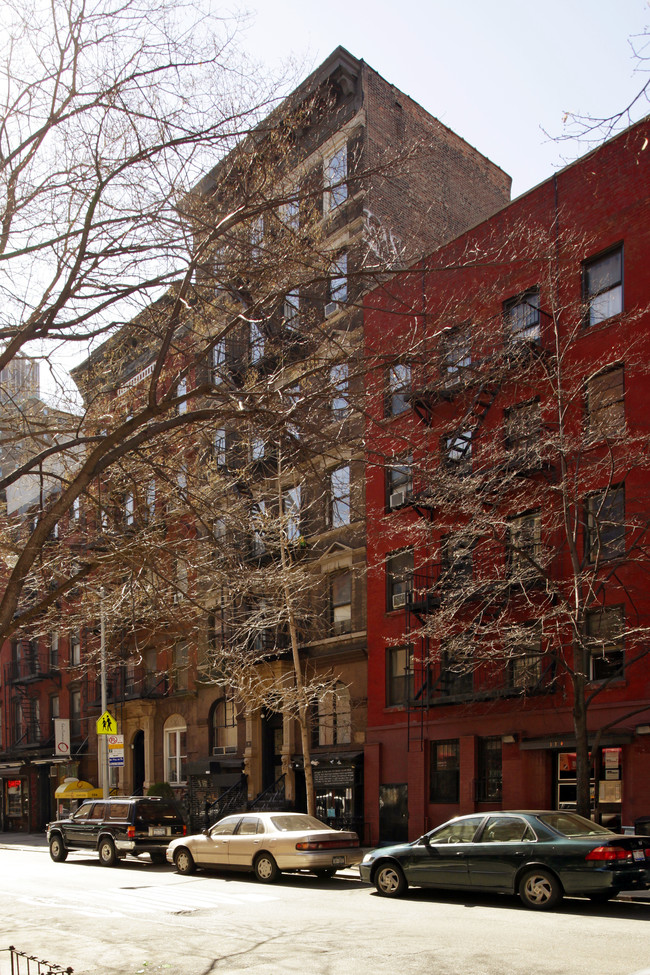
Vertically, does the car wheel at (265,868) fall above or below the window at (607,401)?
below

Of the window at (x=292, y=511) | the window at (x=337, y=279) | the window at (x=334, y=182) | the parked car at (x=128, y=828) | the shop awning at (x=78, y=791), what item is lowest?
the shop awning at (x=78, y=791)

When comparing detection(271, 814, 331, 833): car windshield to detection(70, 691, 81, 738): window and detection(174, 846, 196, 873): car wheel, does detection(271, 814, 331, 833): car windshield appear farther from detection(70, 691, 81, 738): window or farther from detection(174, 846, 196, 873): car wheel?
detection(70, 691, 81, 738): window

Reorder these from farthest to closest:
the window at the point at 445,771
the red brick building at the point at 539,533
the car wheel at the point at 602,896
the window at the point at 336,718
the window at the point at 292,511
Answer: the window at the point at 336,718 → the window at the point at 292,511 → the window at the point at 445,771 → the red brick building at the point at 539,533 → the car wheel at the point at 602,896

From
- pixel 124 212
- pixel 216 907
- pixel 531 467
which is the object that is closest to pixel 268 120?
pixel 124 212

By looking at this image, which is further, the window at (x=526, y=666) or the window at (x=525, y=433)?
the window at (x=526, y=666)

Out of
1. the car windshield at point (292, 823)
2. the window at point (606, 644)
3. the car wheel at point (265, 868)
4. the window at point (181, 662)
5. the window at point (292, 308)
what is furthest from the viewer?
the window at point (181, 662)

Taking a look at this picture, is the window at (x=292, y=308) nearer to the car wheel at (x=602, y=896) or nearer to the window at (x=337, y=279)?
the window at (x=337, y=279)

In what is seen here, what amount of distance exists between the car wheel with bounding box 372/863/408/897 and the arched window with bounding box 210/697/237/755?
1948 centimetres

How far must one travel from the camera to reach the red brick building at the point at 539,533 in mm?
20062

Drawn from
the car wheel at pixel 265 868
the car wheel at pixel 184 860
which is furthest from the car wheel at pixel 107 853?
the car wheel at pixel 265 868

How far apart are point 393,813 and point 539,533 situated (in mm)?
9997

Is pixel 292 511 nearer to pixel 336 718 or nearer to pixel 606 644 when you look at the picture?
pixel 336 718

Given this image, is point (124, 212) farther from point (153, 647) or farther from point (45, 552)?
point (153, 647)

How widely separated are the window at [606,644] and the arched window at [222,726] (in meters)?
Answer: 16.6
